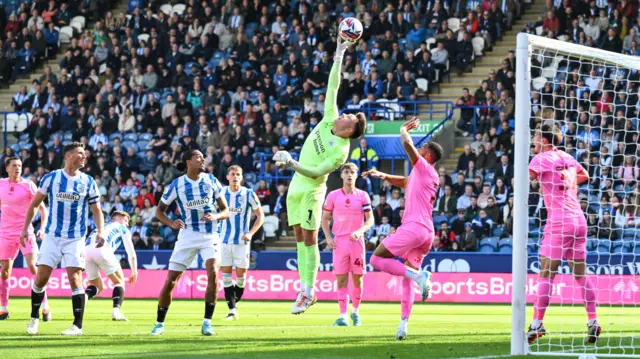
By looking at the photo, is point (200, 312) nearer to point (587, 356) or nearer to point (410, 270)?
point (410, 270)

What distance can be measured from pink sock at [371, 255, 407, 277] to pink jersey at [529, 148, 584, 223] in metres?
2.00

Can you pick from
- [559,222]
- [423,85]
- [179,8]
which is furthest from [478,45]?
[559,222]

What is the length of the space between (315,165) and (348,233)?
8.21 feet

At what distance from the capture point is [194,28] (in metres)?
34.5

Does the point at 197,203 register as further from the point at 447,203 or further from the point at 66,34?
the point at 66,34

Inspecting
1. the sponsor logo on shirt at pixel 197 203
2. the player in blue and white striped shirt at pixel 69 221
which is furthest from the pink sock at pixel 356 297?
the player in blue and white striped shirt at pixel 69 221

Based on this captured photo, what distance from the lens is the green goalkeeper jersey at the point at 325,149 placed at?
13812 millimetres

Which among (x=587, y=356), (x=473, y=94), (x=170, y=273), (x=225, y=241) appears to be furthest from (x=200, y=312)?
(x=473, y=94)

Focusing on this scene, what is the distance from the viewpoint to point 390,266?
12.2m

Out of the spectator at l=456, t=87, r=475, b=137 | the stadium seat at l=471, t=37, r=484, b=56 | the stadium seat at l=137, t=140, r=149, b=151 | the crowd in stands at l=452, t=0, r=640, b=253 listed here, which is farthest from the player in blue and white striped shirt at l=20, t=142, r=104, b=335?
the stadium seat at l=471, t=37, r=484, b=56

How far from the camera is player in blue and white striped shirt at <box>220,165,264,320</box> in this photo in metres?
17.8

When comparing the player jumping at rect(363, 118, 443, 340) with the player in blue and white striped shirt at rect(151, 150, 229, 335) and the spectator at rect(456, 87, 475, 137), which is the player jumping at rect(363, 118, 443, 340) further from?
the spectator at rect(456, 87, 475, 137)

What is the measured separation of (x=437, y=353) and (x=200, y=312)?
30.4ft

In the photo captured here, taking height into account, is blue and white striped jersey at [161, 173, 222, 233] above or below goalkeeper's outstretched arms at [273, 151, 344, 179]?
below
